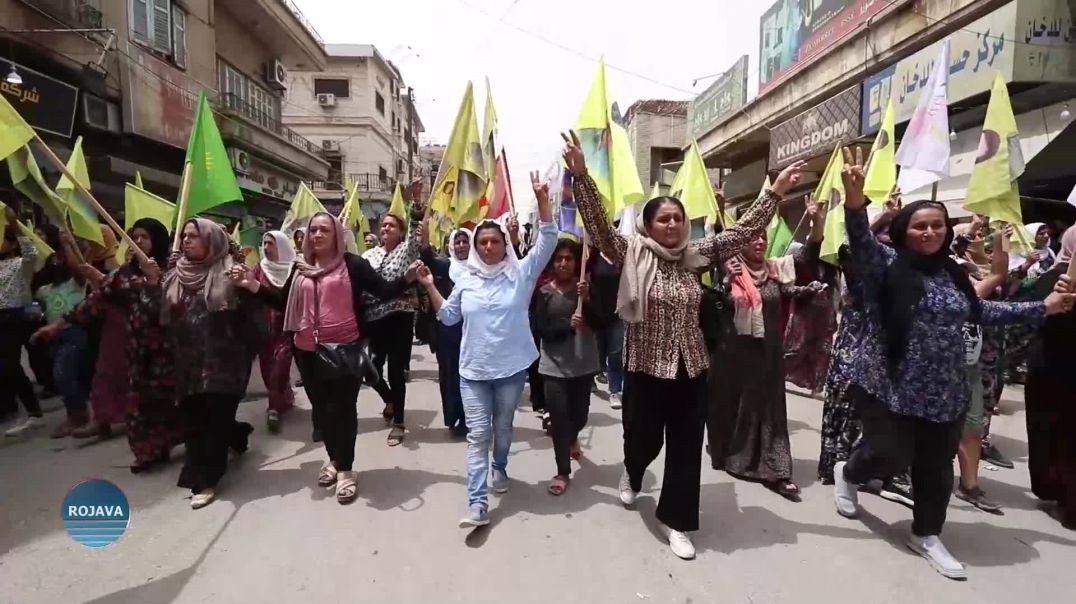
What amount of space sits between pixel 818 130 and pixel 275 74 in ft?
57.9

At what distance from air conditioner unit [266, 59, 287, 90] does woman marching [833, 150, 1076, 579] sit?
68.9ft

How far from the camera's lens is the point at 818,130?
11.4 m

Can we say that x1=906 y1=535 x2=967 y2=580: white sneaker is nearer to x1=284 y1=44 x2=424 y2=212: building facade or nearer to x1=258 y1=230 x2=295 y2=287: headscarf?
x1=258 y1=230 x2=295 y2=287: headscarf

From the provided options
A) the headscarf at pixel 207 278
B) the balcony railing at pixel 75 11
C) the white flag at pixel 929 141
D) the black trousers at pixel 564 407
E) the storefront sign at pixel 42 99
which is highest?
the balcony railing at pixel 75 11

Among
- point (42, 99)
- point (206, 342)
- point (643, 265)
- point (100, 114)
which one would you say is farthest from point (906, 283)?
point (100, 114)

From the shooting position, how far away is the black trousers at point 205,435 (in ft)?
11.0

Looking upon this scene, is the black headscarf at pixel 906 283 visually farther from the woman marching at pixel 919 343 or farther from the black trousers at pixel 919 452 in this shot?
the black trousers at pixel 919 452

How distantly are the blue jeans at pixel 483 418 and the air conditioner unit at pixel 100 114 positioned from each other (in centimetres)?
1120

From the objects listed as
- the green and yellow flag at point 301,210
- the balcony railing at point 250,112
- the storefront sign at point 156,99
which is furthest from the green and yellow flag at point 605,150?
the balcony railing at point 250,112

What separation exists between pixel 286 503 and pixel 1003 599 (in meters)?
3.64

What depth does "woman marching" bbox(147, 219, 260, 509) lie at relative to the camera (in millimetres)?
3283

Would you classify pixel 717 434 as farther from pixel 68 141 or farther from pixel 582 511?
pixel 68 141

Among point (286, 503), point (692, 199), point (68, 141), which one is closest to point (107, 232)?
point (286, 503)

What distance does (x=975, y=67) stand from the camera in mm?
7680
